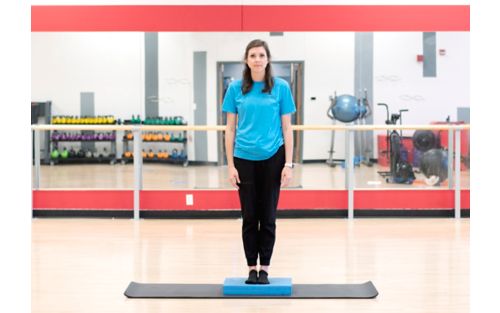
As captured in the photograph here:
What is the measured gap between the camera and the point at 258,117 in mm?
4297

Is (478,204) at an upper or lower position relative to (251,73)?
lower

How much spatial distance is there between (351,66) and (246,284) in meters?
5.07

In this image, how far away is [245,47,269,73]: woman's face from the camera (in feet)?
14.2

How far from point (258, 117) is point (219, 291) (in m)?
1.10

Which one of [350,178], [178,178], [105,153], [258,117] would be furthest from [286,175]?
[105,153]

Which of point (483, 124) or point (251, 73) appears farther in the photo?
point (251, 73)

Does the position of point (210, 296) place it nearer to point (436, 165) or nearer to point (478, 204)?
point (478, 204)

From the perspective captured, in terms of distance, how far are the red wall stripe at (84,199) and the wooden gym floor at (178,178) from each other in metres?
0.12

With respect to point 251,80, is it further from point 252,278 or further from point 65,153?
point 65,153

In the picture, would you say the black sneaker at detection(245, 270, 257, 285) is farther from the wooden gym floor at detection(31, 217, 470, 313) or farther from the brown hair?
the brown hair

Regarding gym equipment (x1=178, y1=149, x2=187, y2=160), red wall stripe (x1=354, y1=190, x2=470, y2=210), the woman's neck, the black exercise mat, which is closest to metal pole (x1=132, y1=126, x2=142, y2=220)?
gym equipment (x1=178, y1=149, x2=187, y2=160)

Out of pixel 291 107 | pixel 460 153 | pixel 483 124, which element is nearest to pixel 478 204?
pixel 483 124

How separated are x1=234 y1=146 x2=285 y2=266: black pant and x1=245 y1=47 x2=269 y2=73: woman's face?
0.50 meters

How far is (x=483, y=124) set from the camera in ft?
5.90
